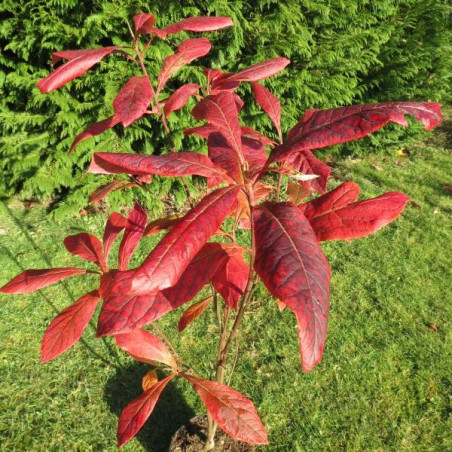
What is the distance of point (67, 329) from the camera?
1.12 m

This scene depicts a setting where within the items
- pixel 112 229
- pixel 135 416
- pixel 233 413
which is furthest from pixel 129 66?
pixel 233 413

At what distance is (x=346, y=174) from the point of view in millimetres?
5238

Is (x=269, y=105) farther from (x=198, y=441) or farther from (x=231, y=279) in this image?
(x=198, y=441)

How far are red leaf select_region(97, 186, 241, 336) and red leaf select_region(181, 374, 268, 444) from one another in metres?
0.50

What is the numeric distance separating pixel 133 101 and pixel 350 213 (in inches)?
24.7

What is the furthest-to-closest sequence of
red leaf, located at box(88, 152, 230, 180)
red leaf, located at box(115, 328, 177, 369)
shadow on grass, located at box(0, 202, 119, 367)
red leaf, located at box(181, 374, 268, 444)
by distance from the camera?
1. shadow on grass, located at box(0, 202, 119, 367)
2. red leaf, located at box(115, 328, 177, 369)
3. red leaf, located at box(181, 374, 268, 444)
4. red leaf, located at box(88, 152, 230, 180)

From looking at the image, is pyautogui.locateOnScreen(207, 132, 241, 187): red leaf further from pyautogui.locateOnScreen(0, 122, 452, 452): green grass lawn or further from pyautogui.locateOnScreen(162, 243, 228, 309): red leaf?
pyautogui.locateOnScreen(0, 122, 452, 452): green grass lawn

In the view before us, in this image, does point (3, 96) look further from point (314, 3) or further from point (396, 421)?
point (396, 421)

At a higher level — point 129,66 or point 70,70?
point 70,70

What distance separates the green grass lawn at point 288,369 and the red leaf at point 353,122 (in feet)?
5.25

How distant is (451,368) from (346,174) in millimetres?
3043

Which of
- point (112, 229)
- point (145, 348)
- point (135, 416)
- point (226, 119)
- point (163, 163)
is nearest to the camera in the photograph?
point (163, 163)

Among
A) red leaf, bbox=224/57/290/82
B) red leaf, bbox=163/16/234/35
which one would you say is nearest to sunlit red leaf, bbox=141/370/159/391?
red leaf, bbox=224/57/290/82

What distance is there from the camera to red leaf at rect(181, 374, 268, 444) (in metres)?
1.08
